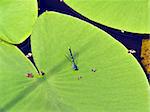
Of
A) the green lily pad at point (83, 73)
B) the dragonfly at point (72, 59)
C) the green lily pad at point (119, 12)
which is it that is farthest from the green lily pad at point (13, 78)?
the green lily pad at point (119, 12)

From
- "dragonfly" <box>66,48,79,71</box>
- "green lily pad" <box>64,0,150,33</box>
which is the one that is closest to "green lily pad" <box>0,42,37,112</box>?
"dragonfly" <box>66,48,79,71</box>

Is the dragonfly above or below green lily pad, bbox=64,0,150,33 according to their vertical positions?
below

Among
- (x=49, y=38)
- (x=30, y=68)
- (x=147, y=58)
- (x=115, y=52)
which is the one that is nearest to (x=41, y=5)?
(x=49, y=38)

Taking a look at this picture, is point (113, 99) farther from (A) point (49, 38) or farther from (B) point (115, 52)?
(A) point (49, 38)

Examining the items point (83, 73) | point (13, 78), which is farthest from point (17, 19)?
point (83, 73)

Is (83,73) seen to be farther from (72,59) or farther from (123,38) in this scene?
(123,38)

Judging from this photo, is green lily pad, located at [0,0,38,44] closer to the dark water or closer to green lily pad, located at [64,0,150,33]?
the dark water
